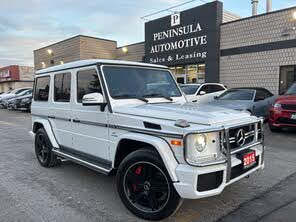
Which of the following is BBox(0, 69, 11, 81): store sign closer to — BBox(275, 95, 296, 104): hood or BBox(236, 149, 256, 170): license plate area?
BBox(275, 95, 296, 104): hood

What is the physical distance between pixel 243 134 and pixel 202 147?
0.78 meters

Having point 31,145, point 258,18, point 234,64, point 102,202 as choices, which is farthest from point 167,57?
point 102,202

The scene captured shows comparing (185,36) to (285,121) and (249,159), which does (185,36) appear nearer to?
(285,121)

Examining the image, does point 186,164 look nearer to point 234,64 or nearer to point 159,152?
point 159,152

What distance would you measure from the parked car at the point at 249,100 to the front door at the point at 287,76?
4.41 m

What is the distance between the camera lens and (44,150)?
5539mm

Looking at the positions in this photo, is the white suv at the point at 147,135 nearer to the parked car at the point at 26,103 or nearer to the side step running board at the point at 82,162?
the side step running board at the point at 82,162

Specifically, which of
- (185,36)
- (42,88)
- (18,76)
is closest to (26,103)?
(185,36)

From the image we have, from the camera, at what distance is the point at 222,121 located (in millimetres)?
3186

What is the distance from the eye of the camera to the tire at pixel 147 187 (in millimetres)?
3145

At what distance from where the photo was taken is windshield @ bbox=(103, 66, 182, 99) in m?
4.04

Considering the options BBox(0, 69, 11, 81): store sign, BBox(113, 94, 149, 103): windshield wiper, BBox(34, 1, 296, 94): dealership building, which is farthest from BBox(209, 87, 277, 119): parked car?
BBox(0, 69, 11, 81): store sign

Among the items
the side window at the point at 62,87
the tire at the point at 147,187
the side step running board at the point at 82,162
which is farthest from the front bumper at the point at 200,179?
the side window at the point at 62,87

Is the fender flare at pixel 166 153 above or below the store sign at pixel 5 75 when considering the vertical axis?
below
